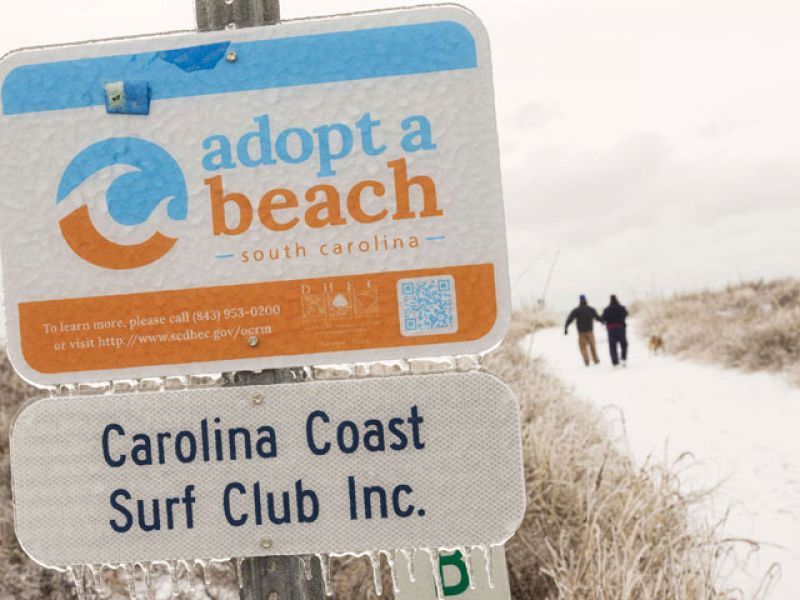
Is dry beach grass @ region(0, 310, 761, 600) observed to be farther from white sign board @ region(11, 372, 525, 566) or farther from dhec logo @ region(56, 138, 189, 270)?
dhec logo @ region(56, 138, 189, 270)

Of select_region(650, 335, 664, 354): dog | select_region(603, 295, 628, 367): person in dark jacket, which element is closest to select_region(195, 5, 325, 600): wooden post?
select_region(603, 295, 628, 367): person in dark jacket

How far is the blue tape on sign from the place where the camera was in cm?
180

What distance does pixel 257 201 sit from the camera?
1770 millimetres

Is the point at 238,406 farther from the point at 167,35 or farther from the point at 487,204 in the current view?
the point at 167,35

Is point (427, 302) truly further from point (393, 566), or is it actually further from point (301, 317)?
point (393, 566)

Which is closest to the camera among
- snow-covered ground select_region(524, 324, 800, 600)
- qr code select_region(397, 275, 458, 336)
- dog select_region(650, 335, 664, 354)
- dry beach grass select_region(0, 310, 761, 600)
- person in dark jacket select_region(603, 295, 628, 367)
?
qr code select_region(397, 275, 458, 336)

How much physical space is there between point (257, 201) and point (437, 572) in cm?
91

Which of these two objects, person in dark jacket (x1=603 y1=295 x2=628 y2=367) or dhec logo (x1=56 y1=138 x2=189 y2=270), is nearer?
dhec logo (x1=56 y1=138 x2=189 y2=270)

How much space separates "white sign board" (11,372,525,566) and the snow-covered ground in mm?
2506

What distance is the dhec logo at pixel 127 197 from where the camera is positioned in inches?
70.6

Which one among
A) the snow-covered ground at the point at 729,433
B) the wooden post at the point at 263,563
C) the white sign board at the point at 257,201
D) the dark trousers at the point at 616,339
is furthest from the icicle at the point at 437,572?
the dark trousers at the point at 616,339

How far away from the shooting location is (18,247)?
1828mm

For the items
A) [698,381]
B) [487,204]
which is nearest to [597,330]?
[698,381]

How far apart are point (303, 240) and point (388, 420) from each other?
0.42 meters
